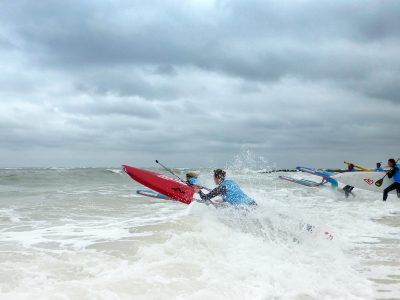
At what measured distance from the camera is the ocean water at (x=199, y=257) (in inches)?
174

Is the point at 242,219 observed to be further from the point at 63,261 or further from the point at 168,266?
the point at 63,261

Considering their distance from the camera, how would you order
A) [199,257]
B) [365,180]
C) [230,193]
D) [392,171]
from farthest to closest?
[365,180]
[392,171]
[230,193]
[199,257]

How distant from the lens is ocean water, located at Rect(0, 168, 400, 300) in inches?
174

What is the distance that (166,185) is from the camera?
36.5ft

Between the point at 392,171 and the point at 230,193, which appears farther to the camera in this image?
the point at 392,171

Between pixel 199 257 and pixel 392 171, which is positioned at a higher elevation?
pixel 392 171

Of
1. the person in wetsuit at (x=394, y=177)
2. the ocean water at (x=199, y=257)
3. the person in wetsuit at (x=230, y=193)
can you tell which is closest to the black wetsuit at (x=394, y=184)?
the person in wetsuit at (x=394, y=177)

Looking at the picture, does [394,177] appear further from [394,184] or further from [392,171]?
[394,184]

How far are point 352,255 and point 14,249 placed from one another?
5.61 m

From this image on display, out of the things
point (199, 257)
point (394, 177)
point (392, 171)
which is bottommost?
point (199, 257)

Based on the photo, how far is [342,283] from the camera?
4.77 metres

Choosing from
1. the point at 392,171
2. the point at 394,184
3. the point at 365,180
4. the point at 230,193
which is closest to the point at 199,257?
the point at 230,193

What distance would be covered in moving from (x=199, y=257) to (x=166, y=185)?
548cm

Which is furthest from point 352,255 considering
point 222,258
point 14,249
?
point 14,249
